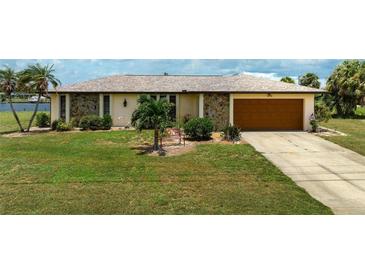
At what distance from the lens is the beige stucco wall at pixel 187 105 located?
23.6 meters

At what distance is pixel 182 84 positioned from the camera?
24.4 metres

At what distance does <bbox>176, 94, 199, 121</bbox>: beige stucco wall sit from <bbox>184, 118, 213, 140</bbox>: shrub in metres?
4.89

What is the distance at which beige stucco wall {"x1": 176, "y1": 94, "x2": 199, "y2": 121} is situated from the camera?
23594mm

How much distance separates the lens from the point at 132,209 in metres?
8.50

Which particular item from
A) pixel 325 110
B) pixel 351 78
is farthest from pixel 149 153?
pixel 351 78

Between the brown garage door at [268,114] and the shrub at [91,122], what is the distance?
8112mm

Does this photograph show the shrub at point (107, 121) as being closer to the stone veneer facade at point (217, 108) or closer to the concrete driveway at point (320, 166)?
the stone veneer facade at point (217, 108)

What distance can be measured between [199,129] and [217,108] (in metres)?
4.61

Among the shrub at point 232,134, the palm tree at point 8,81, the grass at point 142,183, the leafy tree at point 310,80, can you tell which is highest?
the leafy tree at point 310,80

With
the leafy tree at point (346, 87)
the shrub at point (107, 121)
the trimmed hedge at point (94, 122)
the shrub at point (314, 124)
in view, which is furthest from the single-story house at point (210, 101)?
the leafy tree at point (346, 87)

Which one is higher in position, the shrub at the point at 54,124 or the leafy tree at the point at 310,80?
the leafy tree at the point at 310,80

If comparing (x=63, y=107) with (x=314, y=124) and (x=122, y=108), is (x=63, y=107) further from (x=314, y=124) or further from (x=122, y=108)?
(x=314, y=124)

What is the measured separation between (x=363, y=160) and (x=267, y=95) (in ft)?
30.1

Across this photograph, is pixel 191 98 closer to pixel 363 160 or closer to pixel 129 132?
pixel 129 132
